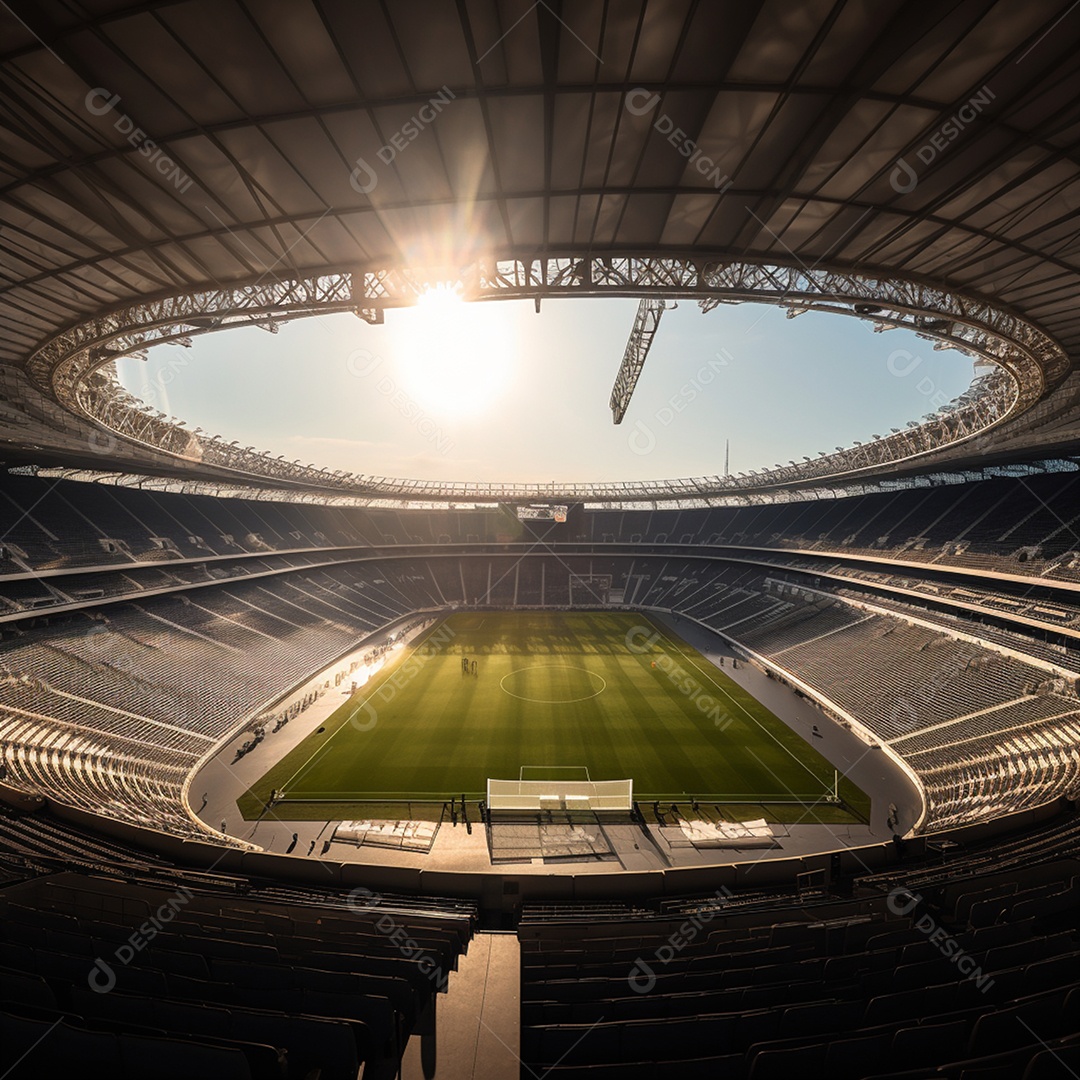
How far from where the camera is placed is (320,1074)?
4.48 metres

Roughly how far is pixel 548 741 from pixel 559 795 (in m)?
6.18

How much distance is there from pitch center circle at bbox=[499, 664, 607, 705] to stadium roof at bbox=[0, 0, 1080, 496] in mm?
26117

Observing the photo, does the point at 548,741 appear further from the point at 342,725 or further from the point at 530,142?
the point at 530,142

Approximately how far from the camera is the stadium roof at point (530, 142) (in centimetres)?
784

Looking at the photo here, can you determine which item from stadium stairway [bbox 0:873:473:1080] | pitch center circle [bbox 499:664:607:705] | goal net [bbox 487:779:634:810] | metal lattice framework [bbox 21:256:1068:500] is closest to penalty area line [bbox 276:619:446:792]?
pitch center circle [bbox 499:664:607:705]

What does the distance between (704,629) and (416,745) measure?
34298mm

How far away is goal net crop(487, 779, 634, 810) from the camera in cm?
2141

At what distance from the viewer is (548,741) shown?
27938mm

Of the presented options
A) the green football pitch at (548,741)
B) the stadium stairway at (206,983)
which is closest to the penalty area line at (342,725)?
the green football pitch at (548,741)

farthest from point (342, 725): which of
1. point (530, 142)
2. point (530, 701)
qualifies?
point (530, 142)

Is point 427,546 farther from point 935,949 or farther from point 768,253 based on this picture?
point 935,949

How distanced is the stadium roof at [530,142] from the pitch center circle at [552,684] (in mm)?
26117

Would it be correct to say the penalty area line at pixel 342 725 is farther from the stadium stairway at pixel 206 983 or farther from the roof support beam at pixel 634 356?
the roof support beam at pixel 634 356

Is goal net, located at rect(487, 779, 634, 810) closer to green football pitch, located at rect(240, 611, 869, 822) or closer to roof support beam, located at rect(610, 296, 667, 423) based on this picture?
green football pitch, located at rect(240, 611, 869, 822)
